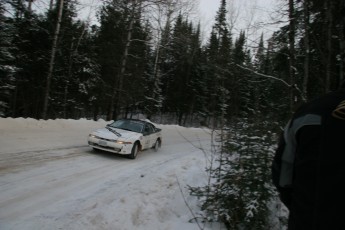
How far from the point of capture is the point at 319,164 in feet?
5.77

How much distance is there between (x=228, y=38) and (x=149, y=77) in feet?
37.9

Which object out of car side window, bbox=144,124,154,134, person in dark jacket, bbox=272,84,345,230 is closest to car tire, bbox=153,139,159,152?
car side window, bbox=144,124,154,134

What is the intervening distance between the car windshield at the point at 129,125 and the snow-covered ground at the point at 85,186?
1215 mm

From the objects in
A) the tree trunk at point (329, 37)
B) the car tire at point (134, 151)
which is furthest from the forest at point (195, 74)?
the car tire at point (134, 151)

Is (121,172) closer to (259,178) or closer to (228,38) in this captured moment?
(259,178)

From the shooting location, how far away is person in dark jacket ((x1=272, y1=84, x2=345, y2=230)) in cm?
172

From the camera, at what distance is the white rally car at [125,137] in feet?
40.4

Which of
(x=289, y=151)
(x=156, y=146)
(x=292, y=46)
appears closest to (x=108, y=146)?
(x=156, y=146)

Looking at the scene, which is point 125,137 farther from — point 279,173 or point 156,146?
point 279,173

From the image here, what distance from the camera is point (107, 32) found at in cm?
3400

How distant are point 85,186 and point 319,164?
7.09 meters

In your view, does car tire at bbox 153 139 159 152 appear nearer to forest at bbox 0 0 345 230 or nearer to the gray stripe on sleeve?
forest at bbox 0 0 345 230

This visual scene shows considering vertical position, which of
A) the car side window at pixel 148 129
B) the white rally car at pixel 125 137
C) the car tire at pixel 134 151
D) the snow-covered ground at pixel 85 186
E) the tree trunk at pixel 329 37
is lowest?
the snow-covered ground at pixel 85 186

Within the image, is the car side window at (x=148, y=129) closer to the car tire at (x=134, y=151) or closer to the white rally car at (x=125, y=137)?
the white rally car at (x=125, y=137)
